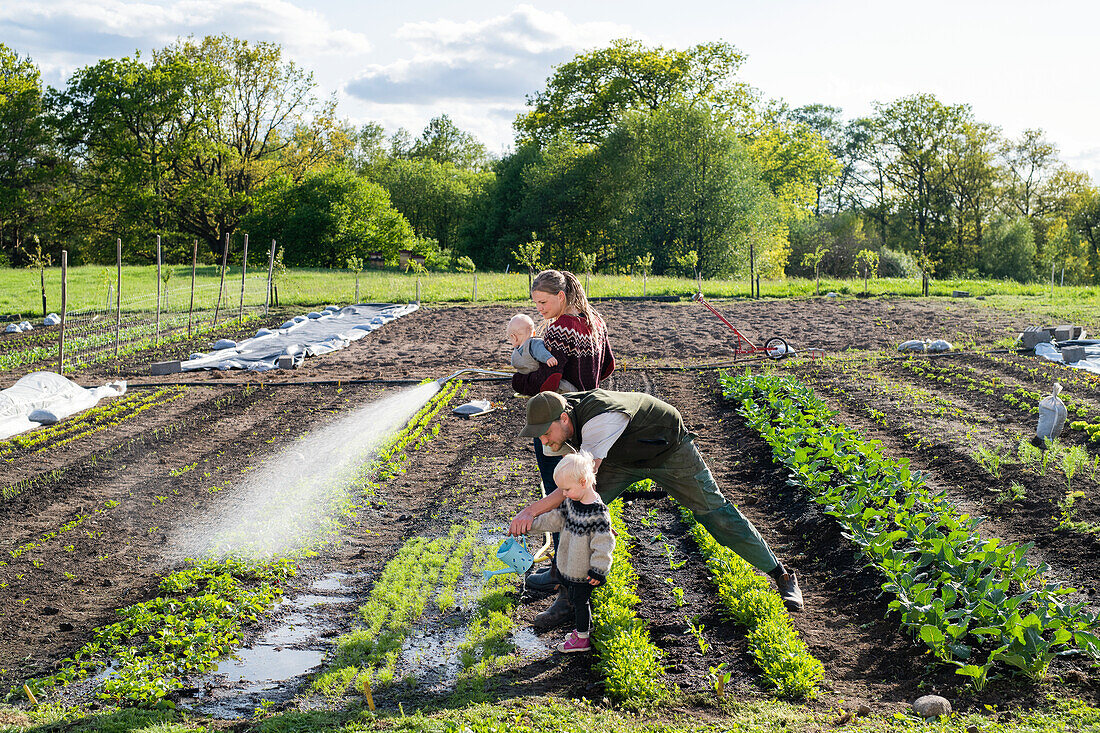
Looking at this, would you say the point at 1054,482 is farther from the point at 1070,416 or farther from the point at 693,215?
the point at 693,215

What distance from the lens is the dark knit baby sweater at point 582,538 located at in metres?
4.60

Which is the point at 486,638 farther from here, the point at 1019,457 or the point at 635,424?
the point at 1019,457

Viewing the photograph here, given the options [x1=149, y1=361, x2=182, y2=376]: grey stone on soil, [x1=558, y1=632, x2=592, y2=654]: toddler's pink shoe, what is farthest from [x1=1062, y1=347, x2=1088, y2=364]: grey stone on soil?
[x1=149, y1=361, x2=182, y2=376]: grey stone on soil

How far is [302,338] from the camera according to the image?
1877 cm

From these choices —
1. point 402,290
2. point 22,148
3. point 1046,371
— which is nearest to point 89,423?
point 1046,371

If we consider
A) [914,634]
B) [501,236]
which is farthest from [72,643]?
[501,236]

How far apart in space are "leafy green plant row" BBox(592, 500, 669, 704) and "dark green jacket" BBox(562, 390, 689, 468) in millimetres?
985

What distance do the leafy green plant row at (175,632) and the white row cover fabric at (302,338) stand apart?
959 centimetres

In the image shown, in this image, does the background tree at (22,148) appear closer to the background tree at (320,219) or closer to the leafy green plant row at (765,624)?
the background tree at (320,219)

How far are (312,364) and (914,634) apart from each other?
1290 cm

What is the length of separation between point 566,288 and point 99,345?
52.3 feet

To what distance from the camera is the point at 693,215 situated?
125 feet

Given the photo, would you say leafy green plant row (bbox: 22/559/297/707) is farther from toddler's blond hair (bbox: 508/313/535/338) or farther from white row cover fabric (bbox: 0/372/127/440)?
white row cover fabric (bbox: 0/372/127/440)

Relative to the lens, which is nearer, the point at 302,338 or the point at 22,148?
the point at 302,338
